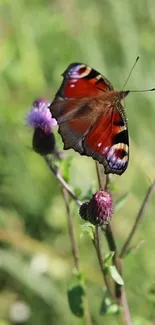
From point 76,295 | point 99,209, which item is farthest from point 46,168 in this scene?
point 99,209

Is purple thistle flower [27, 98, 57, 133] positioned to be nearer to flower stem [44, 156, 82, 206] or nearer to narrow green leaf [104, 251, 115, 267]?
flower stem [44, 156, 82, 206]

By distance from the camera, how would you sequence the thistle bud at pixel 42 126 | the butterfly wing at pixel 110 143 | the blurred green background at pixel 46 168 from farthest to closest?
the blurred green background at pixel 46 168 < the thistle bud at pixel 42 126 < the butterfly wing at pixel 110 143

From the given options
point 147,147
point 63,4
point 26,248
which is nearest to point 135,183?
point 147,147

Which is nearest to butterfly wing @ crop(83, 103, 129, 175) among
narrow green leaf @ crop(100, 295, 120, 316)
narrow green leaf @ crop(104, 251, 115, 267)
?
narrow green leaf @ crop(104, 251, 115, 267)

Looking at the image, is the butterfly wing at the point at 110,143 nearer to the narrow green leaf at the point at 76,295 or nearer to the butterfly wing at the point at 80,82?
the butterfly wing at the point at 80,82

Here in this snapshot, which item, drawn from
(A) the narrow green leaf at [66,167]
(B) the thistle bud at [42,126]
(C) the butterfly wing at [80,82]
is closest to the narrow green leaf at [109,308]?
(A) the narrow green leaf at [66,167]

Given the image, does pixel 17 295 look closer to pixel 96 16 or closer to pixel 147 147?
pixel 147 147
